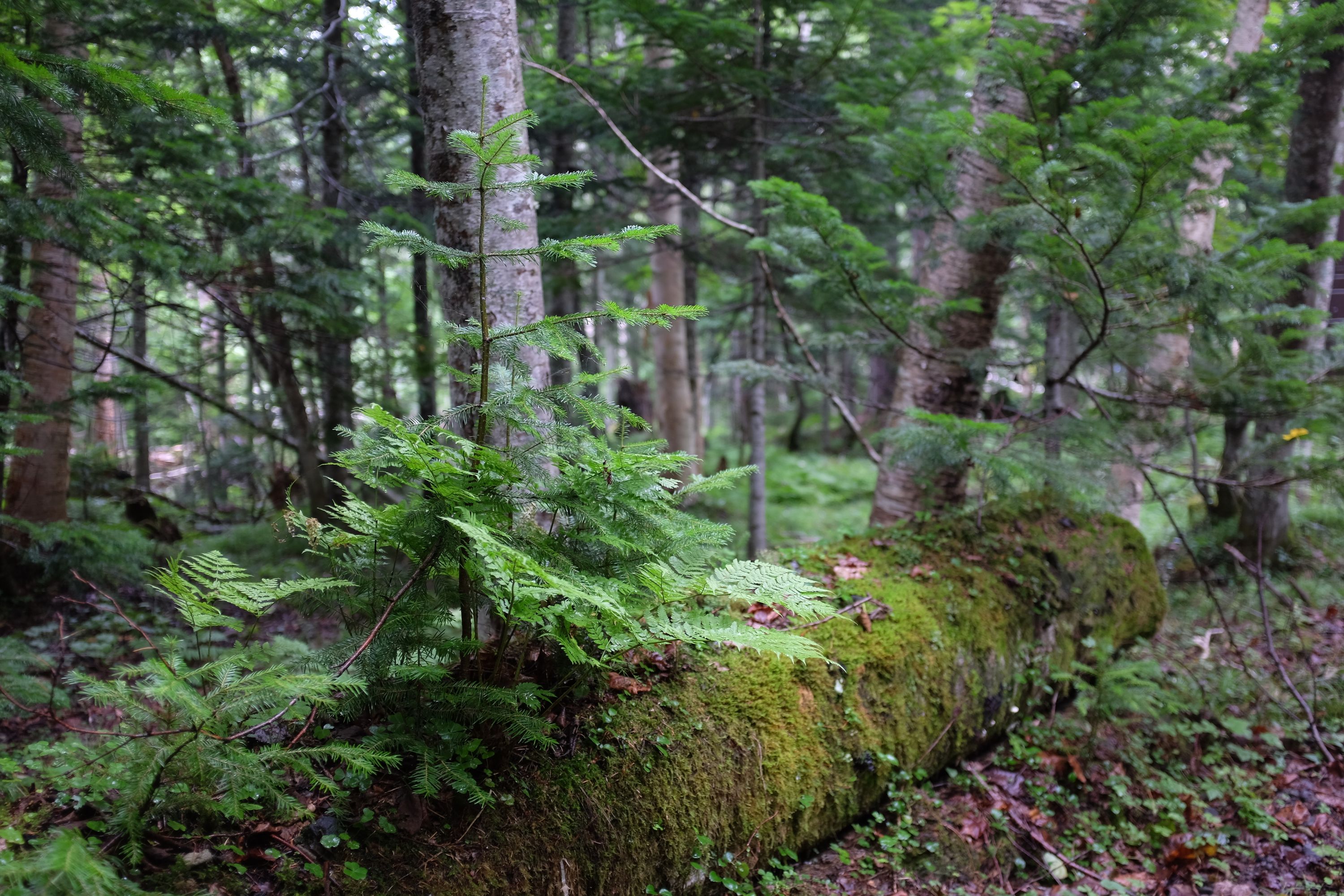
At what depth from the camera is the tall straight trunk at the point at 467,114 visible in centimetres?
312

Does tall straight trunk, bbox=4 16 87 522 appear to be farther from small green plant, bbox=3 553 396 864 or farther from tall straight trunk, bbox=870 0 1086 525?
tall straight trunk, bbox=870 0 1086 525

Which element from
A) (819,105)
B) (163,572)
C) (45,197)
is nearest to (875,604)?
(163,572)

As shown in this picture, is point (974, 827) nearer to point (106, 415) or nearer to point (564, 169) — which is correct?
point (564, 169)

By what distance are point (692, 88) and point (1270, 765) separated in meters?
7.22

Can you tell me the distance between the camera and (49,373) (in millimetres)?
5805

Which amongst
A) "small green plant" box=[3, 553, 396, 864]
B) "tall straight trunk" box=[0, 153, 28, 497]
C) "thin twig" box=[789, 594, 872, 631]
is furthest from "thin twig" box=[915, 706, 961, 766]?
"tall straight trunk" box=[0, 153, 28, 497]

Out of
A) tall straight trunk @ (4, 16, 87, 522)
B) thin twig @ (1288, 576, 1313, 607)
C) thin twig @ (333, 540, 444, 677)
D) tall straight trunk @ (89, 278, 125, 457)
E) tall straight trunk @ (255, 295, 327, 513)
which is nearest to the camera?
thin twig @ (333, 540, 444, 677)

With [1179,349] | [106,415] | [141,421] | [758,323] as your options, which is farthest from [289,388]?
[1179,349]

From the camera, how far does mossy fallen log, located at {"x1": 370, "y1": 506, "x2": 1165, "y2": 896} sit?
2.33 meters

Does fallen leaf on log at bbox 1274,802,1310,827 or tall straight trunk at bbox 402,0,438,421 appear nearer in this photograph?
fallen leaf on log at bbox 1274,802,1310,827

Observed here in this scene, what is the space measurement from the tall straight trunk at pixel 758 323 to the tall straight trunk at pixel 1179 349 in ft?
11.3

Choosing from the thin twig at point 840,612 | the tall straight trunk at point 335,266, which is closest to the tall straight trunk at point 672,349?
the tall straight trunk at point 335,266

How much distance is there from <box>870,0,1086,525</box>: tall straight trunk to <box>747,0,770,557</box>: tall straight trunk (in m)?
2.09

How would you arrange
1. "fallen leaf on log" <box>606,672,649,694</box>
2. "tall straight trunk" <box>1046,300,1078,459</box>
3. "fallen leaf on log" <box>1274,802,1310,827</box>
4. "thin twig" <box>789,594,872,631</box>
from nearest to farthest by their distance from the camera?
"fallen leaf on log" <box>606,672,649,694</box> < "thin twig" <box>789,594,872,631</box> < "fallen leaf on log" <box>1274,802,1310,827</box> < "tall straight trunk" <box>1046,300,1078,459</box>
